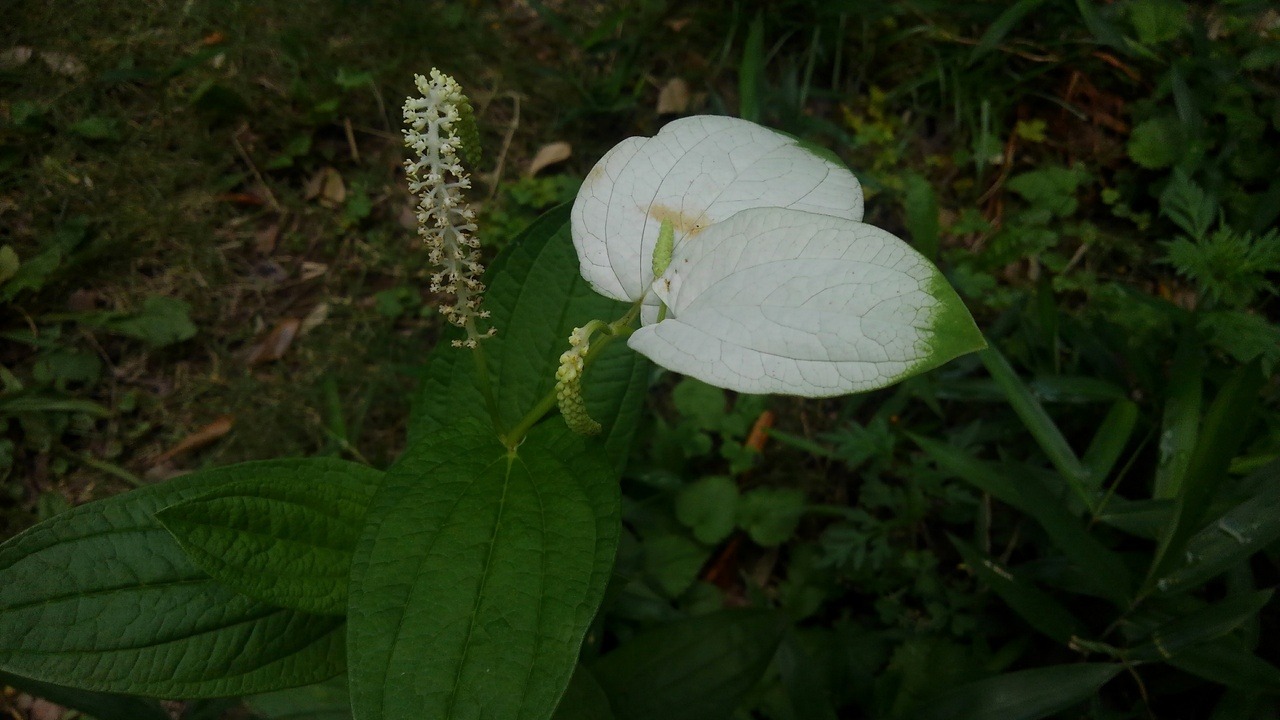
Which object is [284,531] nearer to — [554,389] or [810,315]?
[554,389]

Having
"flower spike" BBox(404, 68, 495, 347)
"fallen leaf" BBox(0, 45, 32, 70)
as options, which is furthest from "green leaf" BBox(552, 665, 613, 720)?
"fallen leaf" BBox(0, 45, 32, 70)

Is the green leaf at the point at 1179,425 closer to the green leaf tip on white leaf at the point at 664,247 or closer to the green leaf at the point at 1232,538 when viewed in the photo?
the green leaf at the point at 1232,538

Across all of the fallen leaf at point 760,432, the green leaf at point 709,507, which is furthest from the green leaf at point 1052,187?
the green leaf at point 709,507

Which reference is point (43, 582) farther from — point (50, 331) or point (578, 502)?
point (50, 331)

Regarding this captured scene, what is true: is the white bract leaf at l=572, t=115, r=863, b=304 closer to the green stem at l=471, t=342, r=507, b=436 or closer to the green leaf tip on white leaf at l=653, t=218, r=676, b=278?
the green leaf tip on white leaf at l=653, t=218, r=676, b=278

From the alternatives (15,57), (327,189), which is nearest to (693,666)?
(327,189)

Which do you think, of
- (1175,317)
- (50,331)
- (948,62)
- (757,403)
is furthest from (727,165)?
(50,331)

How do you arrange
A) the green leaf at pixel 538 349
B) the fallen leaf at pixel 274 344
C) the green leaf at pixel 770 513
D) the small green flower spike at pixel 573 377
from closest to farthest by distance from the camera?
the small green flower spike at pixel 573 377 → the green leaf at pixel 538 349 → the green leaf at pixel 770 513 → the fallen leaf at pixel 274 344
